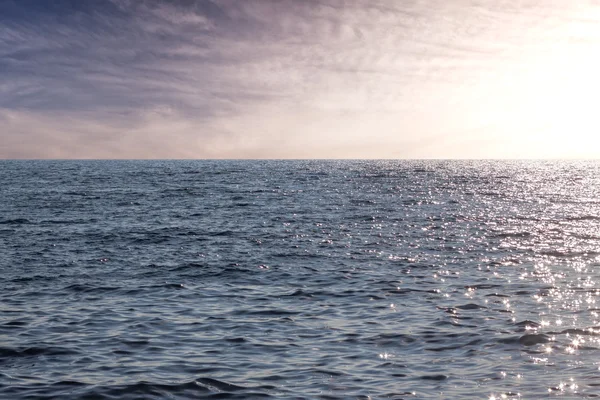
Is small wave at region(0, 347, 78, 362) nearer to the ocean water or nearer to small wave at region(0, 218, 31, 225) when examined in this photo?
the ocean water

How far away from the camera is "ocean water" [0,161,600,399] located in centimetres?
1402

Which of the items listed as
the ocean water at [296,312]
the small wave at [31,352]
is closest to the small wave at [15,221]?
the ocean water at [296,312]

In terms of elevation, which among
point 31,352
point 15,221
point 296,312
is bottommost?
point 31,352

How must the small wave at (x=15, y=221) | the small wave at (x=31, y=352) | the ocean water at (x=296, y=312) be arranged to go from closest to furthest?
the ocean water at (x=296, y=312)
the small wave at (x=31, y=352)
the small wave at (x=15, y=221)

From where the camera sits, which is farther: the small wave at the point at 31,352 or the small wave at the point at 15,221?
the small wave at the point at 15,221

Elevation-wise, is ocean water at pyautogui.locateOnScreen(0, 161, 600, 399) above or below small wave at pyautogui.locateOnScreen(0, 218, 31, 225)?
below

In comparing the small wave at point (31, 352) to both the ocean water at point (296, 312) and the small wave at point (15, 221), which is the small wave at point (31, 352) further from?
the small wave at point (15, 221)

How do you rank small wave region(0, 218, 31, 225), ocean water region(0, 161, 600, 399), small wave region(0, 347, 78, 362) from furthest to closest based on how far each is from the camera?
small wave region(0, 218, 31, 225) → small wave region(0, 347, 78, 362) → ocean water region(0, 161, 600, 399)

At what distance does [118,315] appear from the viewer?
20.0 m

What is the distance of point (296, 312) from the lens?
2048cm

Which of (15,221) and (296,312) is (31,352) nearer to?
(296,312)

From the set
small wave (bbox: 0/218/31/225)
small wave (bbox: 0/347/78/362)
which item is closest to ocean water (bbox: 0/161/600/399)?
small wave (bbox: 0/347/78/362)

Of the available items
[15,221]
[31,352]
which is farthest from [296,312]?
[15,221]

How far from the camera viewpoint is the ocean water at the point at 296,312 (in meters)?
14.0
